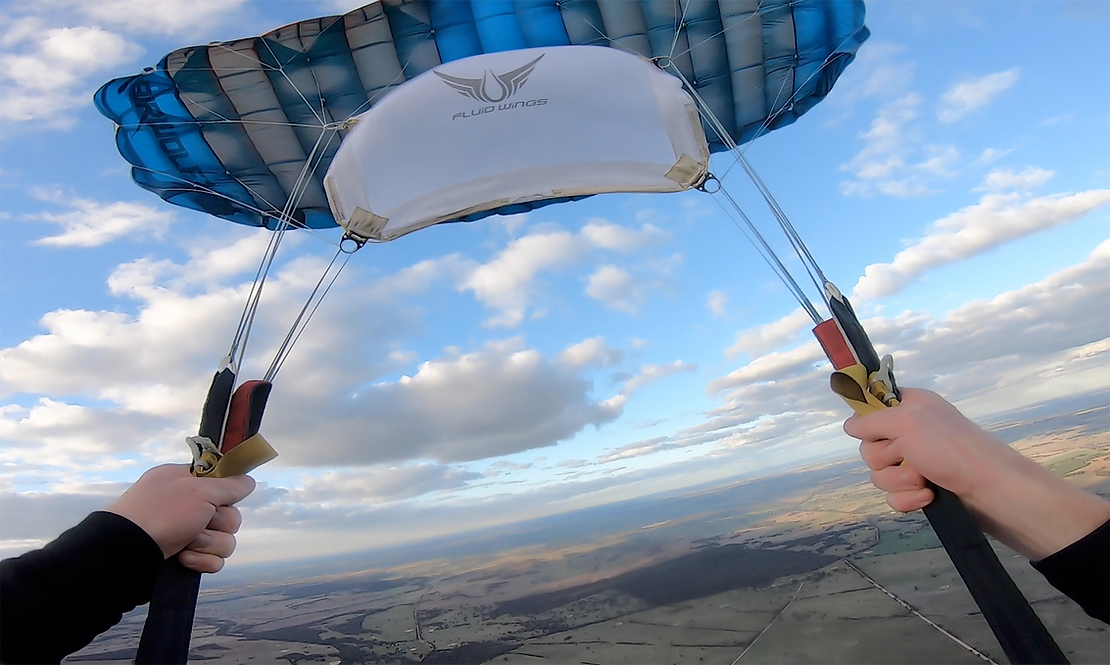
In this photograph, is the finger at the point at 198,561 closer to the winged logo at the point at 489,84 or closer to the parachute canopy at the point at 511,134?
the parachute canopy at the point at 511,134

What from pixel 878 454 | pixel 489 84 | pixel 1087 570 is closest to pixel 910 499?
pixel 878 454

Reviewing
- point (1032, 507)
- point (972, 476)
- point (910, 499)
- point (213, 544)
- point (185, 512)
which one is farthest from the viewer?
point (213, 544)

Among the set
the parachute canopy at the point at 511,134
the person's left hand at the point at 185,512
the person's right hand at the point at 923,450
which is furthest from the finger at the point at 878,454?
the parachute canopy at the point at 511,134

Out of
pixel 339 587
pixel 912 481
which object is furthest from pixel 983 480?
pixel 339 587

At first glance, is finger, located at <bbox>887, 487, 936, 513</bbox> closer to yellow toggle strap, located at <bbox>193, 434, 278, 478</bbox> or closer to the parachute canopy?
yellow toggle strap, located at <bbox>193, 434, 278, 478</bbox>

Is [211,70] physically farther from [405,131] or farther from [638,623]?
[638,623]

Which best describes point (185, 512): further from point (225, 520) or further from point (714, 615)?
point (714, 615)
